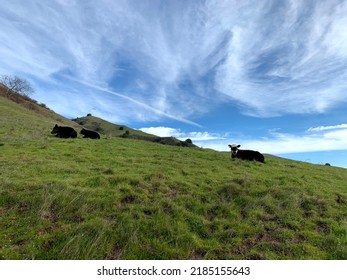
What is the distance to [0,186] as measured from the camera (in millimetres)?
9414

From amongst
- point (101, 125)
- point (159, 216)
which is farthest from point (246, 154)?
point (101, 125)

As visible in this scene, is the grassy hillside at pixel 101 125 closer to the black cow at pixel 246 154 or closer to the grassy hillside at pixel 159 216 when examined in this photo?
the black cow at pixel 246 154

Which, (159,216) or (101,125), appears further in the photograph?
(101,125)

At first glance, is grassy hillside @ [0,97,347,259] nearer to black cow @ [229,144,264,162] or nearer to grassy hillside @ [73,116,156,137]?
black cow @ [229,144,264,162]

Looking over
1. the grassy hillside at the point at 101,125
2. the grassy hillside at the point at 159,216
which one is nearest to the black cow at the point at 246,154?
the grassy hillside at the point at 159,216

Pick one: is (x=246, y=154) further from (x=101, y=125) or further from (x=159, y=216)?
(x=101, y=125)

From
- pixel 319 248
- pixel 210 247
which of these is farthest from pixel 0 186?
pixel 319 248

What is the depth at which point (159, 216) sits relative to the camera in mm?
8297

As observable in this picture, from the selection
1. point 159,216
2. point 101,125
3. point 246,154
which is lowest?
point 159,216

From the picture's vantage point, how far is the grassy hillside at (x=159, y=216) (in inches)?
271

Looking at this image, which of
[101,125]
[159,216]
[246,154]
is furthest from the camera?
[101,125]

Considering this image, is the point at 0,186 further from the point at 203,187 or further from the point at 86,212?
the point at 203,187

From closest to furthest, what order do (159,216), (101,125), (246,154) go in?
(159,216)
(246,154)
(101,125)

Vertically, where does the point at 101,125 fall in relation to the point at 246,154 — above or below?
above
